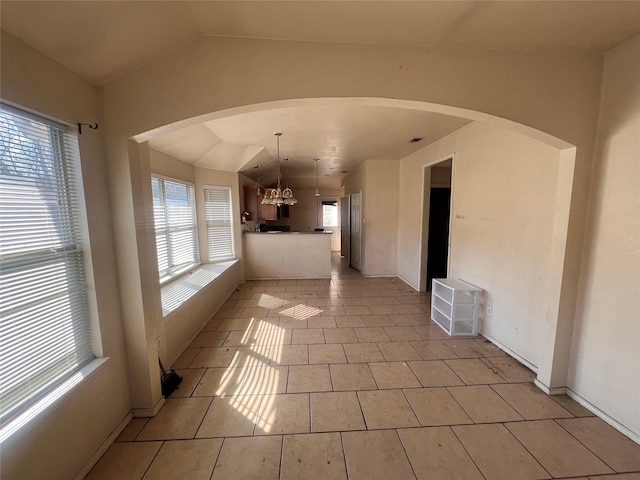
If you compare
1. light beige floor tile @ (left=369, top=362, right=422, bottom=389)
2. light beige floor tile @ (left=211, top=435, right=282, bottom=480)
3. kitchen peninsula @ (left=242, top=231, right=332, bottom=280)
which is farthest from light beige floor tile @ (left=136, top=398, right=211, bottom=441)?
kitchen peninsula @ (left=242, top=231, right=332, bottom=280)

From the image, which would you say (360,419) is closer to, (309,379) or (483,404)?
(309,379)

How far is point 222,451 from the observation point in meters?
1.60

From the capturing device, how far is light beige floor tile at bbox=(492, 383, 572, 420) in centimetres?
189

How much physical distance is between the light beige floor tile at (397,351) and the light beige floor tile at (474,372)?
0.33m

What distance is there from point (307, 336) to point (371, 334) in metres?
0.78

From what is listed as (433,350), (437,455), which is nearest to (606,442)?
(437,455)

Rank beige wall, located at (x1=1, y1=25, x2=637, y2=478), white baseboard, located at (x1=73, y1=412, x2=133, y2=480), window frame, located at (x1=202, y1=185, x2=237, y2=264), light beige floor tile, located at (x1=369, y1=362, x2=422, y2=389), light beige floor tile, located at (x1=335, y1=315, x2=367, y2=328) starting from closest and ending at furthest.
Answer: white baseboard, located at (x1=73, y1=412, x2=133, y2=480) → beige wall, located at (x1=1, y1=25, x2=637, y2=478) → light beige floor tile, located at (x1=369, y1=362, x2=422, y2=389) → light beige floor tile, located at (x1=335, y1=315, x2=367, y2=328) → window frame, located at (x1=202, y1=185, x2=237, y2=264)

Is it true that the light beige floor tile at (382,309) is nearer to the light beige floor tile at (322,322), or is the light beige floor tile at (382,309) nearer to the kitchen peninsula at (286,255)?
the light beige floor tile at (322,322)

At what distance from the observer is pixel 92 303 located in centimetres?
157

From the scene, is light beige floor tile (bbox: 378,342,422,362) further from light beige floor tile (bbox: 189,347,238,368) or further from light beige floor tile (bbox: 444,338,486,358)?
light beige floor tile (bbox: 189,347,238,368)

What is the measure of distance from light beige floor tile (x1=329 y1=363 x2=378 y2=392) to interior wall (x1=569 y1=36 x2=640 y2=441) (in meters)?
1.63

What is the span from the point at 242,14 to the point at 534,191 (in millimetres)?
2693

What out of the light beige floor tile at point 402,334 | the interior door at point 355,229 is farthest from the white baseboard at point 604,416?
the interior door at point 355,229

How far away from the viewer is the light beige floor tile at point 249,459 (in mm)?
1459
